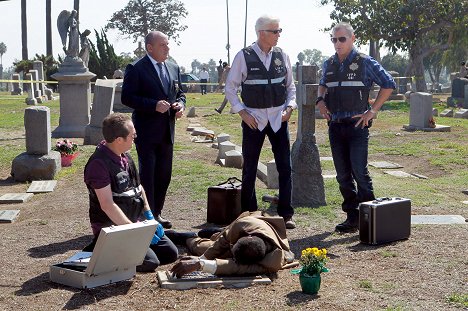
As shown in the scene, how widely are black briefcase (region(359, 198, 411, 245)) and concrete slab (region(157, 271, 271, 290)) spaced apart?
5.14 feet

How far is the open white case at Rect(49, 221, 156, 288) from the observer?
571 cm

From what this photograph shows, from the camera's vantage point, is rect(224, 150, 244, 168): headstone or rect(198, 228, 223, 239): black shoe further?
rect(224, 150, 244, 168): headstone

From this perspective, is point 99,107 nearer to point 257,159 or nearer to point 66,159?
point 66,159

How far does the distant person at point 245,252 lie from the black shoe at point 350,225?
1350 mm

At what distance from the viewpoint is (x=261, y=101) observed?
7758 mm

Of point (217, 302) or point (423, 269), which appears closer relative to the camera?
point (217, 302)

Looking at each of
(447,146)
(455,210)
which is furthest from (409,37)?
(455,210)

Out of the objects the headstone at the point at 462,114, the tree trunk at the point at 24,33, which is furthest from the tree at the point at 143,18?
the headstone at the point at 462,114

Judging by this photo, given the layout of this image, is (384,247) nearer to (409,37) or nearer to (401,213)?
(401,213)

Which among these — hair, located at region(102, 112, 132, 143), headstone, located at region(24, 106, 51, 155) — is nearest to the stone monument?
headstone, located at region(24, 106, 51, 155)

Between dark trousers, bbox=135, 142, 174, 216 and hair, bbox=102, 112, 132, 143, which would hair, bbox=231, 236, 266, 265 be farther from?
dark trousers, bbox=135, 142, 174, 216

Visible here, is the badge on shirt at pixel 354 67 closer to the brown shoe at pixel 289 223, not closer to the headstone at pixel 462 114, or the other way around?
the brown shoe at pixel 289 223

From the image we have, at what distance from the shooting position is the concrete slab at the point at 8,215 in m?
8.95

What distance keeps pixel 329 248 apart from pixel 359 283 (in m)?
1.26
